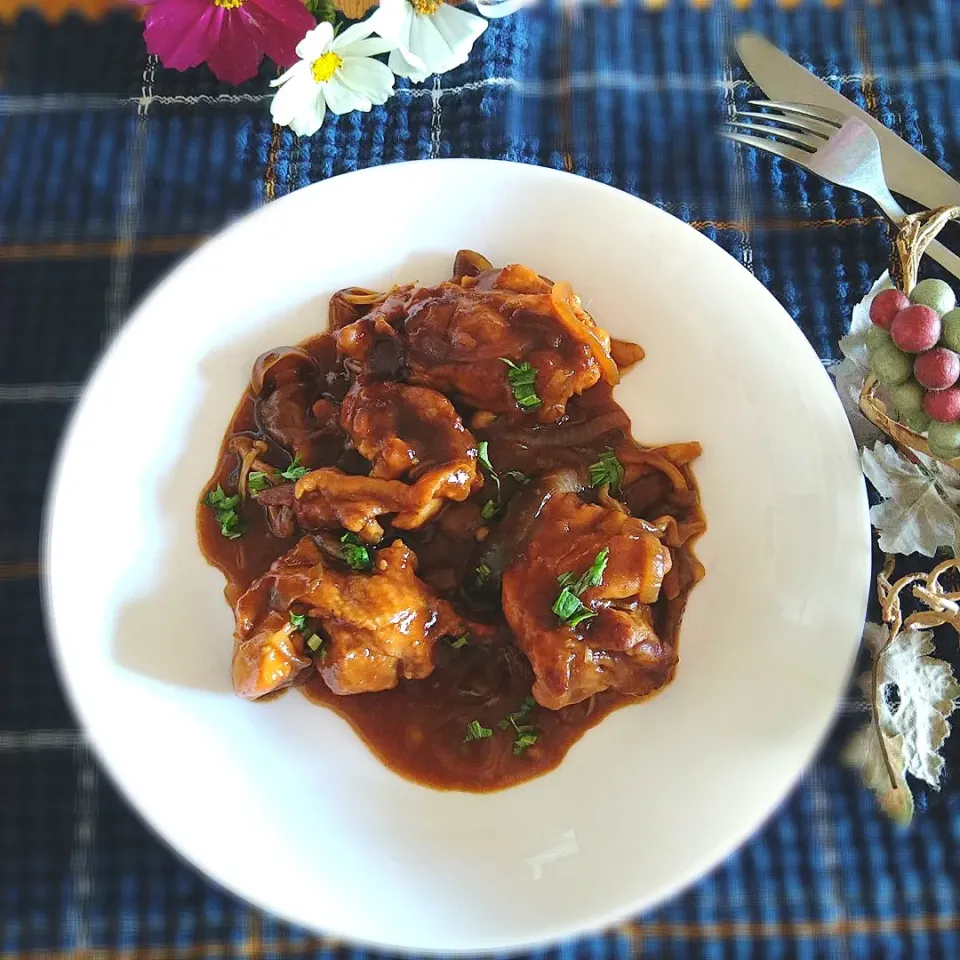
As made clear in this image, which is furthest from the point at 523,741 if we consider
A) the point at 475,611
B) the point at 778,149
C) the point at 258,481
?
the point at 778,149

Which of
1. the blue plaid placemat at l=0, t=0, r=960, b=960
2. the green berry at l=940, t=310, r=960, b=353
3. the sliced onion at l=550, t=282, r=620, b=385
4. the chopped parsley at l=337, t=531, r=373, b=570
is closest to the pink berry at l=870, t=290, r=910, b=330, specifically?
the green berry at l=940, t=310, r=960, b=353

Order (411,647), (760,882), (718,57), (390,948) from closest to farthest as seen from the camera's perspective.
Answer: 1. (390,948)
2. (411,647)
3. (760,882)
4. (718,57)

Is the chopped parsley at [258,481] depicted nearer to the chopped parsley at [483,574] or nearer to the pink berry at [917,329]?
the chopped parsley at [483,574]

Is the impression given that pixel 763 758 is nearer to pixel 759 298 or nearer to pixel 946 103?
pixel 759 298

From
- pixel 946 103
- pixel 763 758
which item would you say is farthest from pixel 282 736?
pixel 946 103

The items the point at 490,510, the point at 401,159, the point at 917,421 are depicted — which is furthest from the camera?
the point at 401,159

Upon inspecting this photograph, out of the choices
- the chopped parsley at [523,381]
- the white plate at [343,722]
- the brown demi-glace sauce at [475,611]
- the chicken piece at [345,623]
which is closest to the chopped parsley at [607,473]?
the brown demi-glace sauce at [475,611]

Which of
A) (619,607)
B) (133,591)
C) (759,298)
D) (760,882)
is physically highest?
(759,298)

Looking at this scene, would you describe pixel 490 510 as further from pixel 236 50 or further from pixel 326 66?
pixel 236 50
